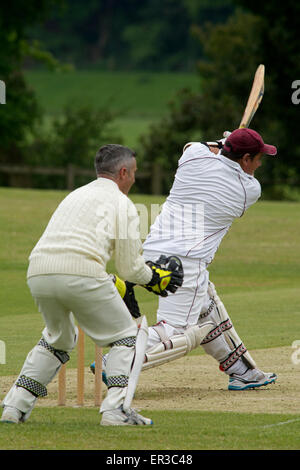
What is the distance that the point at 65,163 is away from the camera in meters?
38.8

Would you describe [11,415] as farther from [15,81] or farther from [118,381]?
[15,81]

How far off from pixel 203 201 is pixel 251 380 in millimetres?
1435

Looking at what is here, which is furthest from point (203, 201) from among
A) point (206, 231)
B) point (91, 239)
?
point (91, 239)

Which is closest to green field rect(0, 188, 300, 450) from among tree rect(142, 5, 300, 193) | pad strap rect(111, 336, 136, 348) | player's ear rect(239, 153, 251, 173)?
pad strap rect(111, 336, 136, 348)

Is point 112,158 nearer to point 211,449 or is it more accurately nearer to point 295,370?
point 211,449

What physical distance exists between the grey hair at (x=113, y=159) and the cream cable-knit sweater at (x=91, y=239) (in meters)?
0.17

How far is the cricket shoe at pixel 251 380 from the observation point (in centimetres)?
744

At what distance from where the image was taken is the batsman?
7.07 metres

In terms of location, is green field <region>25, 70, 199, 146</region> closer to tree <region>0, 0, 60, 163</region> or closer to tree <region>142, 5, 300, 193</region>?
tree <region>142, 5, 300, 193</region>

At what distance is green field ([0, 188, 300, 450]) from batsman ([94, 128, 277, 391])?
36 centimetres

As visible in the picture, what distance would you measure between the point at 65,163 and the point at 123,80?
45.2 metres

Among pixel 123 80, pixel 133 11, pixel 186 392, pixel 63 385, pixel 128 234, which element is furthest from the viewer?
pixel 133 11

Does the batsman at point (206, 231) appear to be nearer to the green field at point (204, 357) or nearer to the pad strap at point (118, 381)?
the green field at point (204, 357)
